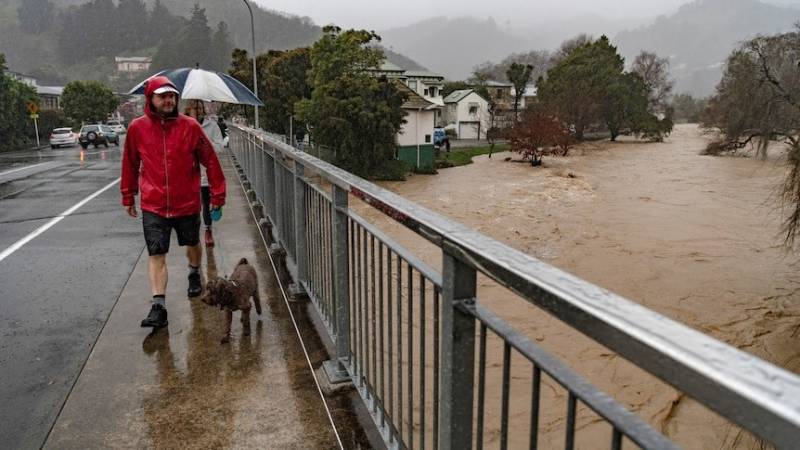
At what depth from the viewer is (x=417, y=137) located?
39750 millimetres

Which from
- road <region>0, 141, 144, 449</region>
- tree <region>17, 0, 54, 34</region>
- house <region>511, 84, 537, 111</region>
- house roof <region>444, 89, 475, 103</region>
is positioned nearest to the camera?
road <region>0, 141, 144, 449</region>

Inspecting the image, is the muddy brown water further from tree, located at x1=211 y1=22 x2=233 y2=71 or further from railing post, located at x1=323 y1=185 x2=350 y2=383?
tree, located at x1=211 y1=22 x2=233 y2=71

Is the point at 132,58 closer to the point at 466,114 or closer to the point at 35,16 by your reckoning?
the point at 35,16

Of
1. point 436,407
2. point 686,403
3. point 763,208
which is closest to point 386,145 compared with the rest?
point 763,208

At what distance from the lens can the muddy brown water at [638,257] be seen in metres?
8.25

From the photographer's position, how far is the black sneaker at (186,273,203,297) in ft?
16.6

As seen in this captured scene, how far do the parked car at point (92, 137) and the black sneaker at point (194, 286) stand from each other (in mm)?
32094

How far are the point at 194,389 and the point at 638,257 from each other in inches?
640

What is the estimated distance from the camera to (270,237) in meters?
7.19

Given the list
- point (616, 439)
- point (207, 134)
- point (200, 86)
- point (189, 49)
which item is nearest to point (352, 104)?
point (200, 86)

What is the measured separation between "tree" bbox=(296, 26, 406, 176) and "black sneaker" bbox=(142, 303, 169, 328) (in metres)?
25.5

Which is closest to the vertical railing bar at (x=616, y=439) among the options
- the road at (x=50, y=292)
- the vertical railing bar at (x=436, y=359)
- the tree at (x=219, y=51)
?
the vertical railing bar at (x=436, y=359)

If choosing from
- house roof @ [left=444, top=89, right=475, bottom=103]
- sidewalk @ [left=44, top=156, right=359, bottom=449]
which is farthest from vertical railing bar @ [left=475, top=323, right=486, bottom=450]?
house roof @ [left=444, top=89, right=475, bottom=103]

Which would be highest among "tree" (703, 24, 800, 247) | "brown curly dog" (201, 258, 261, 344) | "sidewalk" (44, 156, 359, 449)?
"tree" (703, 24, 800, 247)
